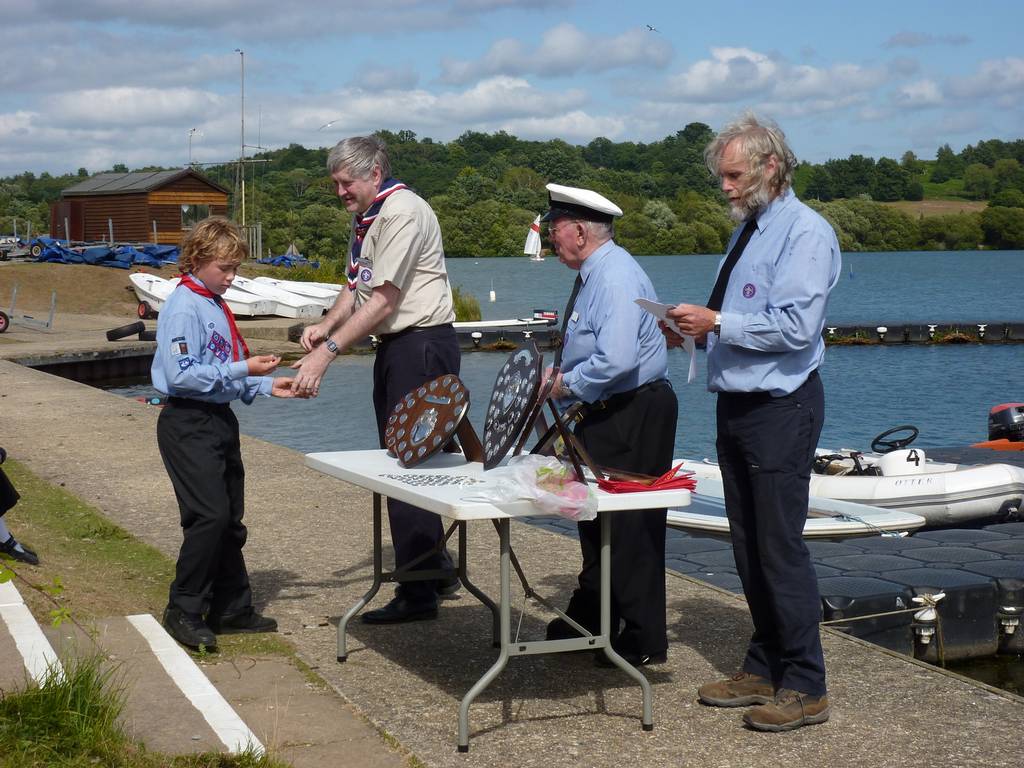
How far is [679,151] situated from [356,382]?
115 meters

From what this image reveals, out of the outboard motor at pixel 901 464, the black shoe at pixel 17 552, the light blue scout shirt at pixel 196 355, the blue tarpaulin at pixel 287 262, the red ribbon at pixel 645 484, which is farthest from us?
the blue tarpaulin at pixel 287 262

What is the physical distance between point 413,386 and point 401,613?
109cm

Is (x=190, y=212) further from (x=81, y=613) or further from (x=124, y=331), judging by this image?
(x=81, y=613)

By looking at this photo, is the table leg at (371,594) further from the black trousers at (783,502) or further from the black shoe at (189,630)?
the black trousers at (783,502)

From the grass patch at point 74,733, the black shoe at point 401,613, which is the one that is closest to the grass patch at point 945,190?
the black shoe at point 401,613

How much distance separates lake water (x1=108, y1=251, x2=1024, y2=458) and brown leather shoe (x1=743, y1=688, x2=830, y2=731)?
24.0 ft

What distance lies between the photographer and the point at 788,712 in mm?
4660

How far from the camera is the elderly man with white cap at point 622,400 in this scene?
5227 mm

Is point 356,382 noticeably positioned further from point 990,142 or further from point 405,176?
point 990,142

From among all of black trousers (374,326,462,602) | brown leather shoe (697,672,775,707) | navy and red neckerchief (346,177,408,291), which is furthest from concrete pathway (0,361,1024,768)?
navy and red neckerchief (346,177,408,291)

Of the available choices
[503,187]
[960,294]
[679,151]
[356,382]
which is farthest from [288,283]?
[679,151]

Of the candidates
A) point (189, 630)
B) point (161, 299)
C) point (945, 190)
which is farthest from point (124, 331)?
point (945, 190)

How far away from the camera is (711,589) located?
6.83m

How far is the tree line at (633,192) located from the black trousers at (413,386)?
101006 mm
